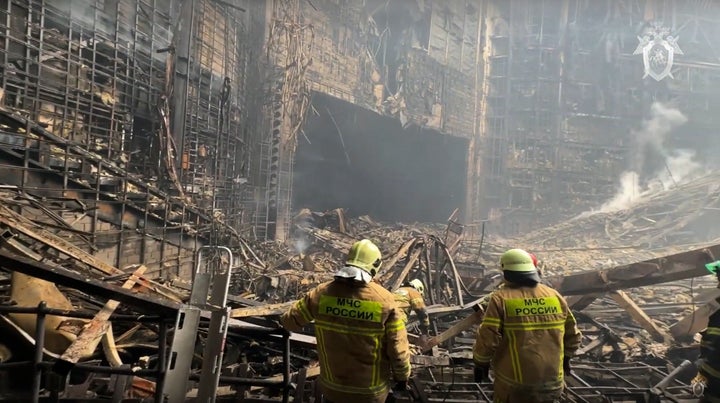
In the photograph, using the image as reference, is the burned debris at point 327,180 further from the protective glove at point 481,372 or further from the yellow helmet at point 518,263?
the yellow helmet at point 518,263

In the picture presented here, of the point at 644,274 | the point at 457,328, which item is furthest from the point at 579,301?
the point at 457,328

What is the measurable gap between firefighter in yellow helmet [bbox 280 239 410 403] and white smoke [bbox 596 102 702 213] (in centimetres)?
2867

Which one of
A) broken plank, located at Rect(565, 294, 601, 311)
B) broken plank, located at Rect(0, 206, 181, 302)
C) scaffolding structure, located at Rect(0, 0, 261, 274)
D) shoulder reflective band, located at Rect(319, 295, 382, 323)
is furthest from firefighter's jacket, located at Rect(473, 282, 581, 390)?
scaffolding structure, located at Rect(0, 0, 261, 274)

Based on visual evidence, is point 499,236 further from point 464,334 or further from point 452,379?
point 452,379

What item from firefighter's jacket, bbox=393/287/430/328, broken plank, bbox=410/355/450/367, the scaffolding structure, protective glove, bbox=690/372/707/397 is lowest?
broken plank, bbox=410/355/450/367

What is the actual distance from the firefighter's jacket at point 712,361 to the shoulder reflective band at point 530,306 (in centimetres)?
152

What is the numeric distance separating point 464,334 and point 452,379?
7.23ft

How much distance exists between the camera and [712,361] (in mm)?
3361

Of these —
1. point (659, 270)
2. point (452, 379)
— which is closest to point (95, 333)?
point (452, 379)

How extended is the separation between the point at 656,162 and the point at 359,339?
32.5 m

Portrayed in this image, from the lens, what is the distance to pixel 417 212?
26125mm

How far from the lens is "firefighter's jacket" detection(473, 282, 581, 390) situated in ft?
9.80

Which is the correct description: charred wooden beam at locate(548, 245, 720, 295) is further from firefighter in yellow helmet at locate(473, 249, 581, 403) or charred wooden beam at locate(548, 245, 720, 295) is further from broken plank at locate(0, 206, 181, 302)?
broken plank at locate(0, 206, 181, 302)

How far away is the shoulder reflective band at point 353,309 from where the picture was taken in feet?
9.05
